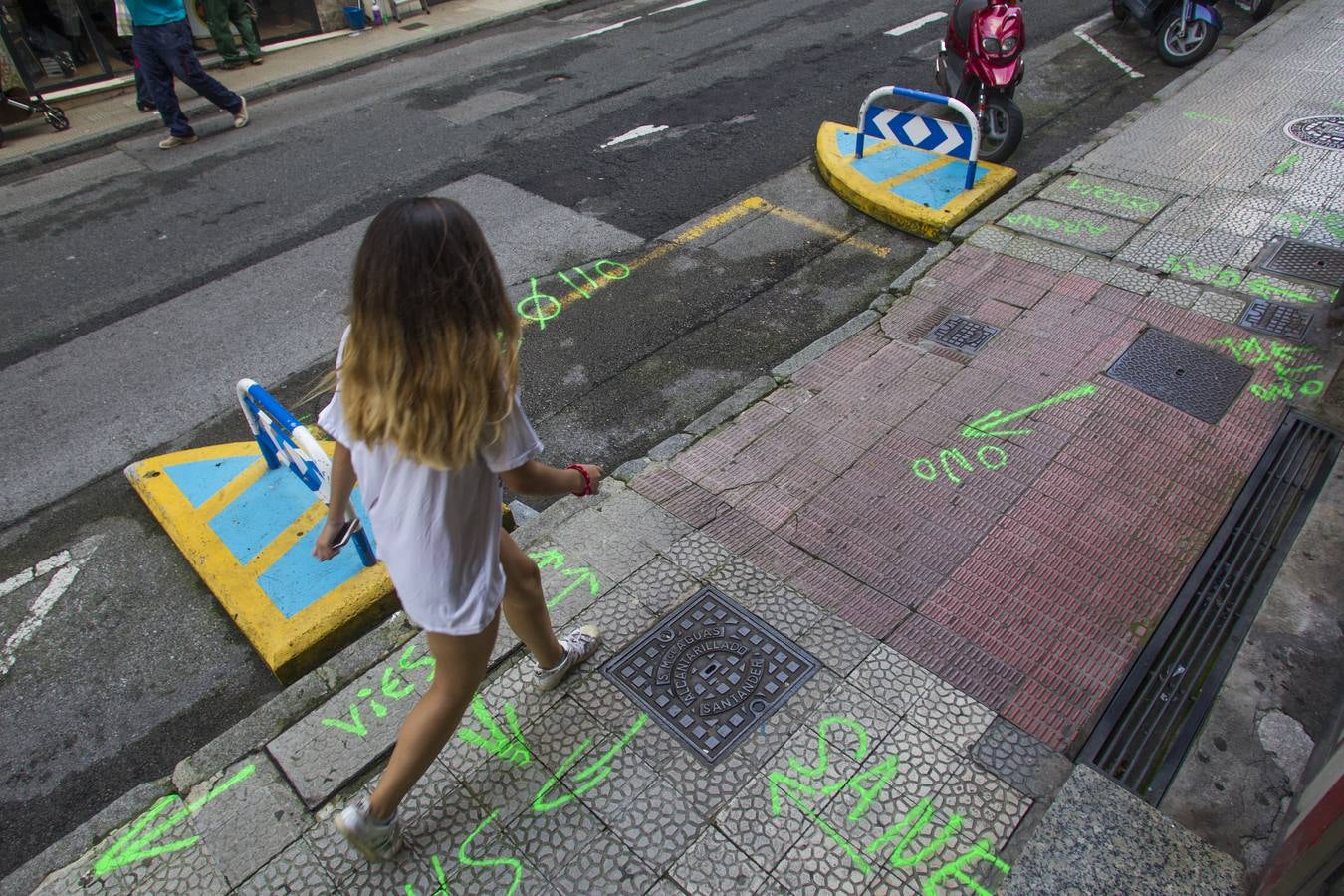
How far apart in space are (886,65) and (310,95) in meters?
7.85

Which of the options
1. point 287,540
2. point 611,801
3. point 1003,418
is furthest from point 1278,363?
point 287,540

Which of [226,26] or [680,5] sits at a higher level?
[226,26]

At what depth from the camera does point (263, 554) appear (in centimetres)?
421

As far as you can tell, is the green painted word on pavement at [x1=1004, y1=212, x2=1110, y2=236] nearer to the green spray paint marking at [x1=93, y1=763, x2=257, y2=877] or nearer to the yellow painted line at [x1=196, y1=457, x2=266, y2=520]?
the yellow painted line at [x1=196, y1=457, x2=266, y2=520]

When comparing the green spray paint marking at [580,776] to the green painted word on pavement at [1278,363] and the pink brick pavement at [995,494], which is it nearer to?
the pink brick pavement at [995,494]

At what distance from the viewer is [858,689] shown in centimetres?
336

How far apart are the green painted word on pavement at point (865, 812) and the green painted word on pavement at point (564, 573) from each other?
4.04 ft

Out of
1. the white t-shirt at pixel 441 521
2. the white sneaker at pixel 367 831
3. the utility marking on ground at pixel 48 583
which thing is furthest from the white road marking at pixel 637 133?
the white sneaker at pixel 367 831

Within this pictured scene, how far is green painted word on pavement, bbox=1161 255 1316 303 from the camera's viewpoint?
5.61 m

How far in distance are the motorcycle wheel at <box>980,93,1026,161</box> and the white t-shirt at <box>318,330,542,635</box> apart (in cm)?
690

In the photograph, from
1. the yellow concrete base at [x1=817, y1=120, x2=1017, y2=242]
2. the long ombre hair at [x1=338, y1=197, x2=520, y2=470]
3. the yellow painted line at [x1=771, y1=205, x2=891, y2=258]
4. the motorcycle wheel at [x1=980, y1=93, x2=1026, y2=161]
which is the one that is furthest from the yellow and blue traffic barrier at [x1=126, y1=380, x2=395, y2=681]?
the motorcycle wheel at [x1=980, y1=93, x2=1026, y2=161]

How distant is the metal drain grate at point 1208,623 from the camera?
10.3ft

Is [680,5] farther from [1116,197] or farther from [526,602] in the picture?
[526,602]

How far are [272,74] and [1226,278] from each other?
12.6m
